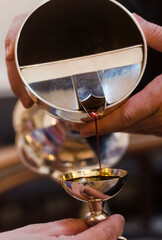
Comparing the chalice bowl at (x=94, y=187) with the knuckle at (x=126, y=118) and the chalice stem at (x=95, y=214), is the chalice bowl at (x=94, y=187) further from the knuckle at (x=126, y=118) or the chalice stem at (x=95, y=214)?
the knuckle at (x=126, y=118)

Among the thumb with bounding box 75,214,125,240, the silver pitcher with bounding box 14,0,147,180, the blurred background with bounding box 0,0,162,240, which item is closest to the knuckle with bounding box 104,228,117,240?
the thumb with bounding box 75,214,125,240

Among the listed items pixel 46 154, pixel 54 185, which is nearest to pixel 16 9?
pixel 54 185

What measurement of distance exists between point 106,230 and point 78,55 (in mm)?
269

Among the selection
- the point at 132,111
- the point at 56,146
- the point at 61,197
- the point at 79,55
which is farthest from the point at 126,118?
the point at 61,197

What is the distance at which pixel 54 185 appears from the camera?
261 cm

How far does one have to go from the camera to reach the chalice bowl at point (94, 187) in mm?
554

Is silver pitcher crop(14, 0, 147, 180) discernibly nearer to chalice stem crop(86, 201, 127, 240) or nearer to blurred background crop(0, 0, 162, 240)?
chalice stem crop(86, 201, 127, 240)

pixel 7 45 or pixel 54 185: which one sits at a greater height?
pixel 7 45

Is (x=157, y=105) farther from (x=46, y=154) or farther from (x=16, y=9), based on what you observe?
(x=16, y=9)

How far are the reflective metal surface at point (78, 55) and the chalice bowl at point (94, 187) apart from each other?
0.35 feet

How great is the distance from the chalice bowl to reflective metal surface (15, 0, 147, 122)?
0.11m

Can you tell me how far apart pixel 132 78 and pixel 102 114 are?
77 millimetres

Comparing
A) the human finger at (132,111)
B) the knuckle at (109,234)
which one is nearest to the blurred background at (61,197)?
the human finger at (132,111)

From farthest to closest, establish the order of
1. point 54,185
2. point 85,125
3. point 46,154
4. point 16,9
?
point 16,9
point 54,185
point 46,154
point 85,125
